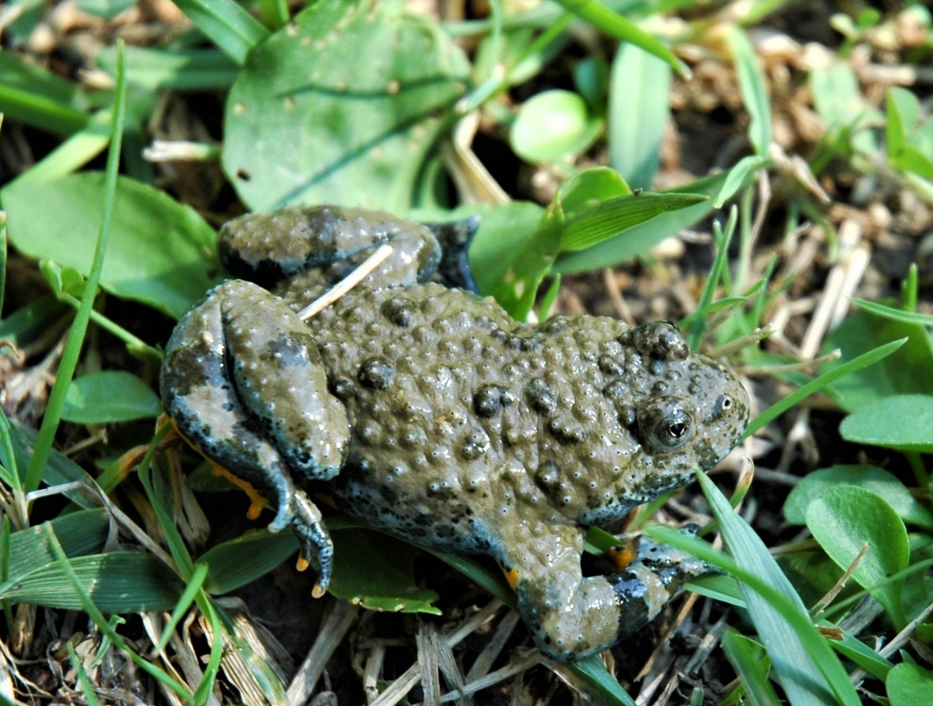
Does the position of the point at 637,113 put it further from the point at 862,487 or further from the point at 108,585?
the point at 108,585

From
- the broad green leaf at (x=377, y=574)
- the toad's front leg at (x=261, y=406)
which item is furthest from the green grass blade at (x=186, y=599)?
the broad green leaf at (x=377, y=574)

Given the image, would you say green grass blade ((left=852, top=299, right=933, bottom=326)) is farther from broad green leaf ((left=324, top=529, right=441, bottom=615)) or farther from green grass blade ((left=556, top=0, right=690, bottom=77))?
broad green leaf ((left=324, top=529, right=441, bottom=615))

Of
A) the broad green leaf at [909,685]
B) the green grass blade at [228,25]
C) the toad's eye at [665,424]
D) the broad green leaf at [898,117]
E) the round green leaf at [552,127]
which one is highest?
the green grass blade at [228,25]

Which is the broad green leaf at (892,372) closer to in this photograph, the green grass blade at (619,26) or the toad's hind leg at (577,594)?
the toad's hind leg at (577,594)

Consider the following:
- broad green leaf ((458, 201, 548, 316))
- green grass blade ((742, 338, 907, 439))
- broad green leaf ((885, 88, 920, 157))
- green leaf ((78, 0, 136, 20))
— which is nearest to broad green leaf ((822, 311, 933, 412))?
green grass blade ((742, 338, 907, 439))

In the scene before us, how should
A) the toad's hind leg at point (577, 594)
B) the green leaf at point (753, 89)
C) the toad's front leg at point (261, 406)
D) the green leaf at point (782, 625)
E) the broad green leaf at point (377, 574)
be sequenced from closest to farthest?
the green leaf at point (782, 625)
the toad's front leg at point (261, 406)
the toad's hind leg at point (577, 594)
the broad green leaf at point (377, 574)
the green leaf at point (753, 89)

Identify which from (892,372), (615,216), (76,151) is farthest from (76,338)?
(892,372)

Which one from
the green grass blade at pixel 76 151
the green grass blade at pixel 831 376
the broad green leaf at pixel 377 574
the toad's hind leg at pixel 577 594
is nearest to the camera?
the toad's hind leg at pixel 577 594
